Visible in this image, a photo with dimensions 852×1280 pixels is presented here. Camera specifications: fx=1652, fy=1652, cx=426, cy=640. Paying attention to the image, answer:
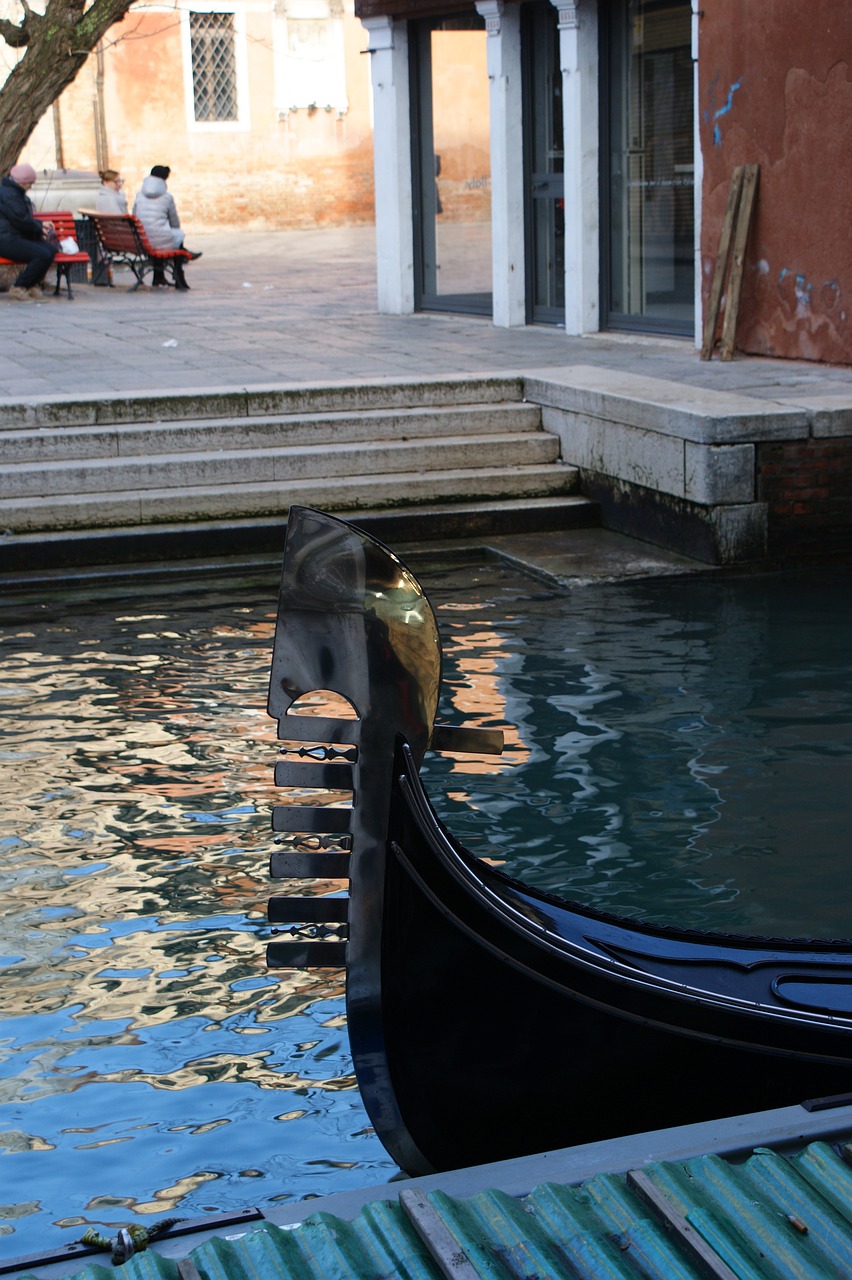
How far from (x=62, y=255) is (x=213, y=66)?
12337mm

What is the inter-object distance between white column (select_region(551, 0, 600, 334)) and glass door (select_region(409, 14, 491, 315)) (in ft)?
4.38

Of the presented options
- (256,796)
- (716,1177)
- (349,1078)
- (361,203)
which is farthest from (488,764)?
(361,203)

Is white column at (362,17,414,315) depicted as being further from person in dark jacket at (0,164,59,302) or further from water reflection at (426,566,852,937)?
water reflection at (426,566,852,937)

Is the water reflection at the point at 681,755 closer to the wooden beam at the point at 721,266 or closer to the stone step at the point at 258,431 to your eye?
the stone step at the point at 258,431

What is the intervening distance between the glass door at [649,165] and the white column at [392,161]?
2.59m

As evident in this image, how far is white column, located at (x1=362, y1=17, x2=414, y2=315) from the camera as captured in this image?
13.8m

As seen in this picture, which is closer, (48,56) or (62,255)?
(48,56)

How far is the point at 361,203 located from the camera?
28219 mm

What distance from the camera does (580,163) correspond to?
11781 mm

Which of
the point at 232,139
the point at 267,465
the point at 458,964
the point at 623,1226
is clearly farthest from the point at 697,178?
the point at 232,139

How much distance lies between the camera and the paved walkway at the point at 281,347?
976 centimetres

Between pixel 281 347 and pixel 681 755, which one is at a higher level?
pixel 281 347

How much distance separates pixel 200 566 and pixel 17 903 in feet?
13.0

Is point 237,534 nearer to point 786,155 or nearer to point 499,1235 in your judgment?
point 786,155
